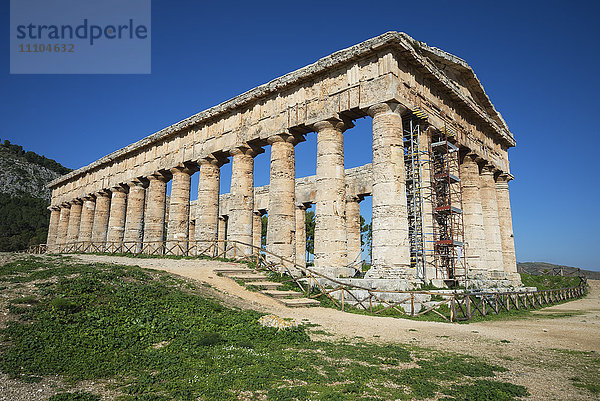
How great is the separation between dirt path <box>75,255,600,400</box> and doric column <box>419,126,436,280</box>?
4104 mm

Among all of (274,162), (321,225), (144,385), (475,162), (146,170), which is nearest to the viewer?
(144,385)

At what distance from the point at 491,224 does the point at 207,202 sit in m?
17.9

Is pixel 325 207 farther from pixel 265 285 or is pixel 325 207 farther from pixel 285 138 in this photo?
pixel 285 138

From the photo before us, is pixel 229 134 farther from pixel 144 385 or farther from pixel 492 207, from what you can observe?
pixel 144 385

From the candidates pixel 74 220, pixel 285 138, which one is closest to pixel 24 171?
pixel 74 220

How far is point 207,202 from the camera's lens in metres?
23.9

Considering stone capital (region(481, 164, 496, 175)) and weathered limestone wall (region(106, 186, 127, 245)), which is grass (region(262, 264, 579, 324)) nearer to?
stone capital (region(481, 164, 496, 175))

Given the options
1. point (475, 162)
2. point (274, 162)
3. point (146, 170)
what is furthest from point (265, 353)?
point (146, 170)

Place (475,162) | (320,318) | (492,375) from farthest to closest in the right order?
(475,162)
(320,318)
(492,375)

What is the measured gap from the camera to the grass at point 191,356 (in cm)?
553

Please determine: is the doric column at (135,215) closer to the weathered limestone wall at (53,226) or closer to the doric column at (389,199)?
the weathered limestone wall at (53,226)

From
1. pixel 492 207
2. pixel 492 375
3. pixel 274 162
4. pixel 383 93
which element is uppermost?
pixel 383 93

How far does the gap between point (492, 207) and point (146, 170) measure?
2499 cm

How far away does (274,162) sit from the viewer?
2016cm
